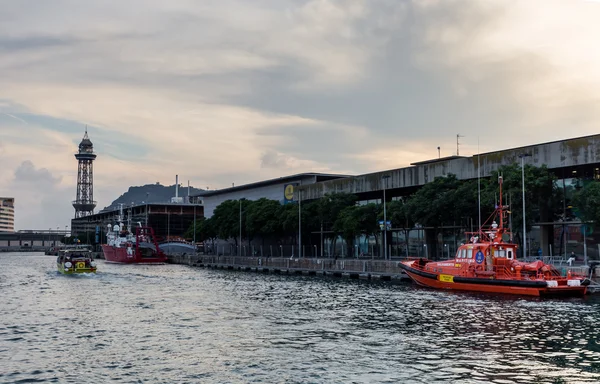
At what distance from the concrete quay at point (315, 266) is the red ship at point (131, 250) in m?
17.7

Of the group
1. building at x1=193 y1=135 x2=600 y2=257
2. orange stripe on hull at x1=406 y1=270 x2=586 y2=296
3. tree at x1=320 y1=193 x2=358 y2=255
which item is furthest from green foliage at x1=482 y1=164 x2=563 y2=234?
tree at x1=320 y1=193 x2=358 y2=255

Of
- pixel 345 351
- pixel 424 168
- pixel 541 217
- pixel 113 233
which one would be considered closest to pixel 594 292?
pixel 541 217

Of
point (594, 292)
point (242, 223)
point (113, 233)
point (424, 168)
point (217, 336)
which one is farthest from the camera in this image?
point (113, 233)

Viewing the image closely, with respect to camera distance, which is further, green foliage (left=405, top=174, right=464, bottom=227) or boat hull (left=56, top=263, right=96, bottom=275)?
boat hull (left=56, top=263, right=96, bottom=275)

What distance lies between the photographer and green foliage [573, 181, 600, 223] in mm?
66375

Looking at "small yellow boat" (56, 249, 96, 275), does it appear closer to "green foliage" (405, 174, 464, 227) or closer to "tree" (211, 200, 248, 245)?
"green foliage" (405, 174, 464, 227)

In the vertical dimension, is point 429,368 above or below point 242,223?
below

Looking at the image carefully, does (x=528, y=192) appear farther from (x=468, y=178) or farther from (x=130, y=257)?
(x=130, y=257)

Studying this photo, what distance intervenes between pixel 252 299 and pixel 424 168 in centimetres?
4992

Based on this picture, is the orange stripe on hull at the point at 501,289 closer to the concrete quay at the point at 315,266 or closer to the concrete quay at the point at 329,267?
the concrete quay at the point at 329,267

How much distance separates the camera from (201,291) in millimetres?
64188

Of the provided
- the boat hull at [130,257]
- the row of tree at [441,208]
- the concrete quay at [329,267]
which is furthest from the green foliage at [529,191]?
the boat hull at [130,257]

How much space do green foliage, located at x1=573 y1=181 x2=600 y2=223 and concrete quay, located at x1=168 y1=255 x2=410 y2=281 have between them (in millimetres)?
19678

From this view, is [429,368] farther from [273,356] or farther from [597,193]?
[597,193]
